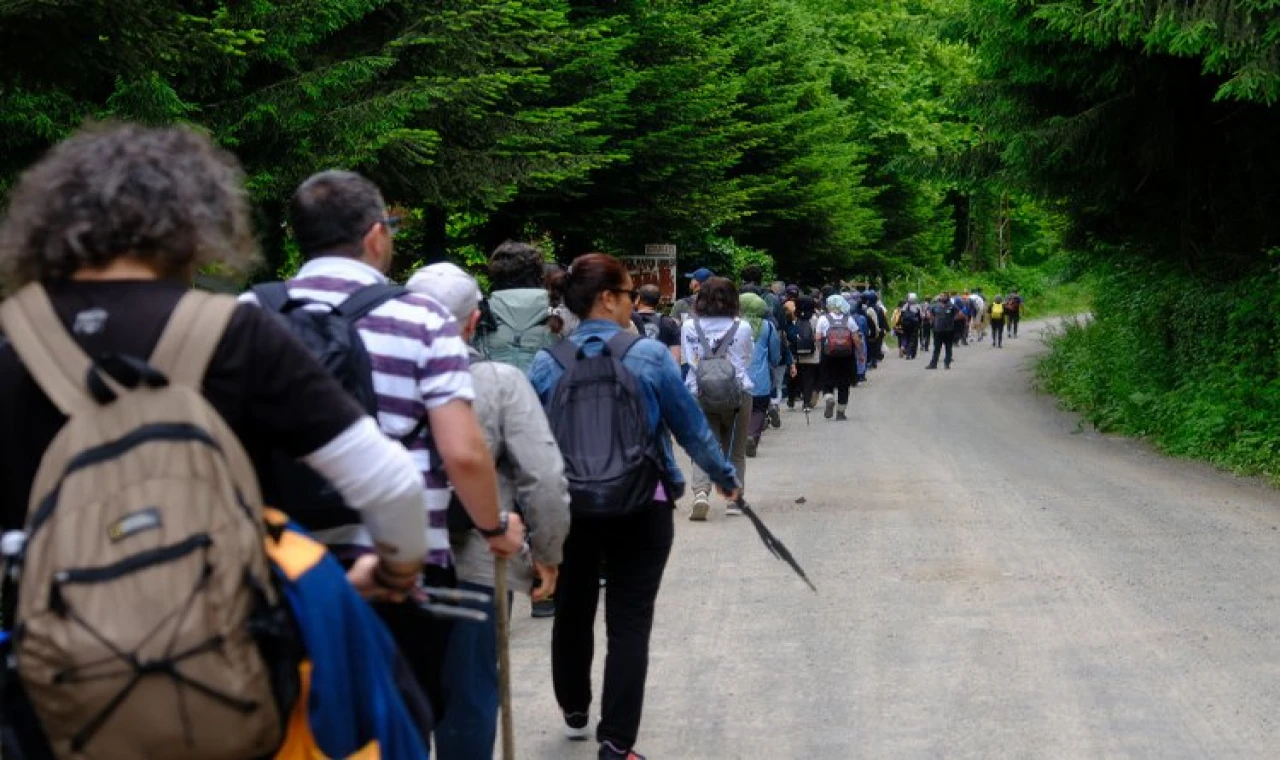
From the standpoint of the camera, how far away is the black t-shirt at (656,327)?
14008 millimetres

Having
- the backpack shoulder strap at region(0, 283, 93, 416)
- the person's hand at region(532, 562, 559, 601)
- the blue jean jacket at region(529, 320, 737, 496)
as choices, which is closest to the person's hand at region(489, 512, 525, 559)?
the person's hand at region(532, 562, 559, 601)

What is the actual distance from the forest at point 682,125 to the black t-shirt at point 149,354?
22.5 ft

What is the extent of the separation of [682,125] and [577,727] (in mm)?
24267

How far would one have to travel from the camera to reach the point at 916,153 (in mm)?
24391

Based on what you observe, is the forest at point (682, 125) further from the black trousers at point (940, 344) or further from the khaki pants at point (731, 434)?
the black trousers at point (940, 344)

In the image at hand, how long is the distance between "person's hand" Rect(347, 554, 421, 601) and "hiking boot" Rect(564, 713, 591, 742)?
11.4 feet

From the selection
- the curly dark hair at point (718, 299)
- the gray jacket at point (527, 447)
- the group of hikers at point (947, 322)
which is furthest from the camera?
the group of hikers at point (947, 322)

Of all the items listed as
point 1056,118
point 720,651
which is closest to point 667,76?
point 1056,118

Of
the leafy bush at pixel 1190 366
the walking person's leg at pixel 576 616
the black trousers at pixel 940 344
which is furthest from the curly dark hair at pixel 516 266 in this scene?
the black trousers at pixel 940 344

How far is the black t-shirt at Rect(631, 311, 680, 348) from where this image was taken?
1401 centimetres

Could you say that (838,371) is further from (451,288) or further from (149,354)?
(149,354)

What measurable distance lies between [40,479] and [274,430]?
1.30ft

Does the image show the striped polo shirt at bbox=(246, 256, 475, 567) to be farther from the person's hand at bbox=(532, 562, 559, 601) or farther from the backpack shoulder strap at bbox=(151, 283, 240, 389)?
the person's hand at bbox=(532, 562, 559, 601)

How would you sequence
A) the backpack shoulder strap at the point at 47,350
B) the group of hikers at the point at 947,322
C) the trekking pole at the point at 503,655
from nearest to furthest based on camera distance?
the backpack shoulder strap at the point at 47,350 < the trekking pole at the point at 503,655 < the group of hikers at the point at 947,322
